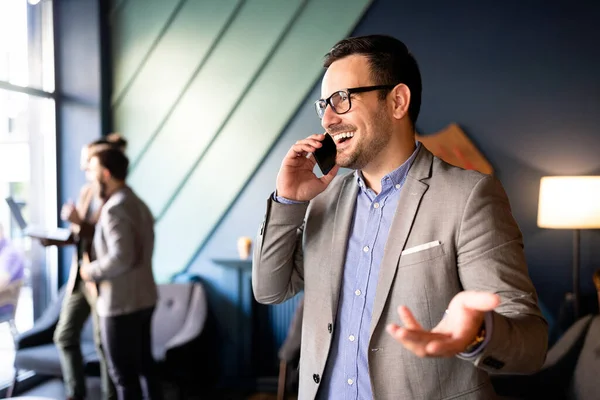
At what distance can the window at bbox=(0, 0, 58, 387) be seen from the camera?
4.07 m

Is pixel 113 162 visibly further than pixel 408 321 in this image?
Yes

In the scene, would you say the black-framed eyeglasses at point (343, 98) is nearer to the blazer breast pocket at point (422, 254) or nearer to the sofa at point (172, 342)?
the blazer breast pocket at point (422, 254)

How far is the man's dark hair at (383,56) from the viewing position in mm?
1447

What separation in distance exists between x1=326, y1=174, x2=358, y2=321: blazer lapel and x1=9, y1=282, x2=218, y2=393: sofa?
8.40ft

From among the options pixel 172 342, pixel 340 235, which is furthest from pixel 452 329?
pixel 172 342

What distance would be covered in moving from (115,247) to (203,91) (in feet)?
6.04

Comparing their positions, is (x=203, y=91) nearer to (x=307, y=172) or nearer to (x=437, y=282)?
(x=307, y=172)

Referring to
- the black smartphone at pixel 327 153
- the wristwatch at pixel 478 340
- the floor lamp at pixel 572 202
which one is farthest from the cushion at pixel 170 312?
the wristwatch at pixel 478 340

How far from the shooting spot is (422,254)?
50.6 inches

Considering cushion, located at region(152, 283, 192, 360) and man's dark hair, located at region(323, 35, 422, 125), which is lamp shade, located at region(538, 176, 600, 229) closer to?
man's dark hair, located at region(323, 35, 422, 125)

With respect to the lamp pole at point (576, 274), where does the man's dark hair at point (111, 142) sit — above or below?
above

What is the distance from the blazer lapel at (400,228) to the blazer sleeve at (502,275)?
0.13m

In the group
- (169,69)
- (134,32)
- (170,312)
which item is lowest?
(170,312)

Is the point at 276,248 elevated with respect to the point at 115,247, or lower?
elevated
